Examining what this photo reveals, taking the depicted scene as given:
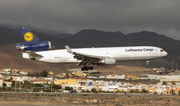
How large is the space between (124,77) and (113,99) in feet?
303

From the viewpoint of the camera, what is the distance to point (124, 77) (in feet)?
565

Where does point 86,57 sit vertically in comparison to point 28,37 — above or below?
below

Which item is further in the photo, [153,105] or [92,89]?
[92,89]

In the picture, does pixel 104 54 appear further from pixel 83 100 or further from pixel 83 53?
pixel 83 100

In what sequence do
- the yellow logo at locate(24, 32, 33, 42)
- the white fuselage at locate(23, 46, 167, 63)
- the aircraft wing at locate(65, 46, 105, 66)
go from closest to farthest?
1. the aircraft wing at locate(65, 46, 105, 66)
2. the white fuselage at locate(23, 46, 167, 63)
3. the yellow logo at locate(24, 32, 33, 42)

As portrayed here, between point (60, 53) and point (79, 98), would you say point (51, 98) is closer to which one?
point (79, 98)

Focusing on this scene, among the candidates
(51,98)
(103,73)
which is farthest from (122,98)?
(103,73)

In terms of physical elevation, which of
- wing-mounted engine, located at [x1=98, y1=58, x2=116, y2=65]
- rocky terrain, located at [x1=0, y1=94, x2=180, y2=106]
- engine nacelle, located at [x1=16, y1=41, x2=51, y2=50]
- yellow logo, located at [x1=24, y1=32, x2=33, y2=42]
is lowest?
rocky terrain, located at [x1=0, y1=94, x2=180, y2=106]

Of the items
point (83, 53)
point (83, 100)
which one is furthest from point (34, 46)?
point (83, 100)

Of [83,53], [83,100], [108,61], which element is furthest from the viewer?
[83,100]

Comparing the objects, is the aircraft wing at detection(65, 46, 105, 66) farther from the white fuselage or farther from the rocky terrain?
the rocky terrain

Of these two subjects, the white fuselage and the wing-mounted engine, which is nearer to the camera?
the wing-mounted engine

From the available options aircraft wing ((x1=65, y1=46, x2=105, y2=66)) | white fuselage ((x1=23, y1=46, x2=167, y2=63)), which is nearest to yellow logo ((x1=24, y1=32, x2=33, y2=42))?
white fuselage ((x1=23, y1=46, x2=167, y2=63))

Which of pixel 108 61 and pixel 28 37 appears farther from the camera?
pixel 28 37
